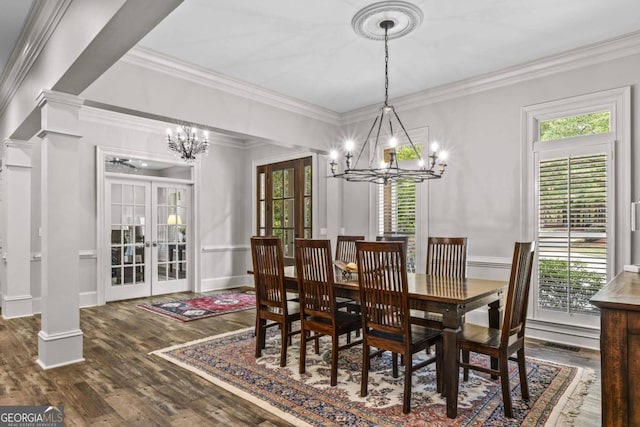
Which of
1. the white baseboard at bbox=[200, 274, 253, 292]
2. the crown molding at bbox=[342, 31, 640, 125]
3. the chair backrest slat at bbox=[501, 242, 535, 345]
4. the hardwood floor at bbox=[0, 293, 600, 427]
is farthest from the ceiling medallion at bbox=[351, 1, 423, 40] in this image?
the white baseboard at bbox=[200, 274, 253, 292]

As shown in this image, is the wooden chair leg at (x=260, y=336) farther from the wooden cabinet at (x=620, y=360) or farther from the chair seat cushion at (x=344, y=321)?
the wooden cabinet at (x=620, y=360)

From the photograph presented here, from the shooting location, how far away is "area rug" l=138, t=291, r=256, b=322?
16.7 feet

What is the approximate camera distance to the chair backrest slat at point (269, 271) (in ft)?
10.6

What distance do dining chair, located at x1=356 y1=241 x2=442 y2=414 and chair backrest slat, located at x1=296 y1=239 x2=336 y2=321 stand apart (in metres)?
0.30

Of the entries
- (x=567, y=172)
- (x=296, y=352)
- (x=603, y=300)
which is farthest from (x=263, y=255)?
(x=567, y=172)

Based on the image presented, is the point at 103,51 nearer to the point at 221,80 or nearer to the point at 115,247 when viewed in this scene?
the point at 221,80

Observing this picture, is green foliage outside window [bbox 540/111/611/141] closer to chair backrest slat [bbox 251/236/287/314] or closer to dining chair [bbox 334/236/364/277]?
dining chair [bbox 334/236/364/277]

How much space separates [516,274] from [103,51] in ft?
9.34

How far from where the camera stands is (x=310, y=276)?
9.89ft

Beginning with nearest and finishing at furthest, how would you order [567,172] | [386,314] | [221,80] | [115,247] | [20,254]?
[386,314], [567,172], [221,80], [20,254], [115,247]

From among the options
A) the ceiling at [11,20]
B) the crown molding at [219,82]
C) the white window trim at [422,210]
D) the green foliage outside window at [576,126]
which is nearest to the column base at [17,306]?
the ceiling at [11,20]

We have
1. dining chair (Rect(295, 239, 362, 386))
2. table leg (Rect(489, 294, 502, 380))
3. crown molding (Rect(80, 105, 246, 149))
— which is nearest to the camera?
dining chair (Rect(295, 239, 362, 386))

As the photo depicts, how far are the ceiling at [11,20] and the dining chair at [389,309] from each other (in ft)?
10.0

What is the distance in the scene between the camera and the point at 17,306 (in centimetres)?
498
